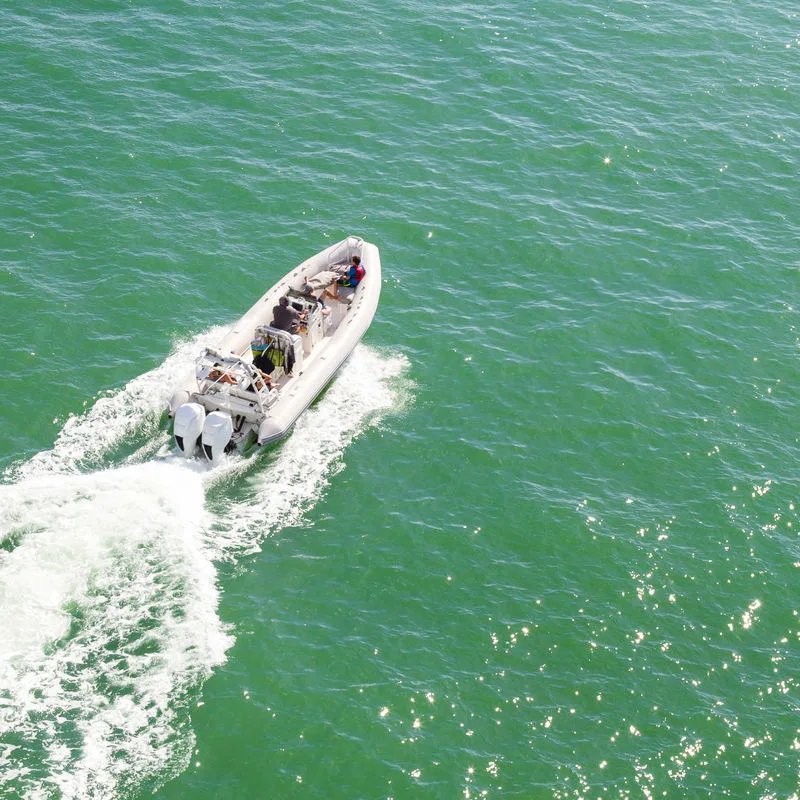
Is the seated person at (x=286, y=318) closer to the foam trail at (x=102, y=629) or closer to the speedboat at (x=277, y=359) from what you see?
A: the speedboat at (x=277, y=359)

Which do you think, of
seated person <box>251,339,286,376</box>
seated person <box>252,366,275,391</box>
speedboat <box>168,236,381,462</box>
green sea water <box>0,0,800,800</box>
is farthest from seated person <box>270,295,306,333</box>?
green sea water <box>0,0,800,800</box>

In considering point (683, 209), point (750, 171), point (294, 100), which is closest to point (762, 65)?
point (750, 171)

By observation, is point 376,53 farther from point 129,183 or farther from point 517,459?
point 517,459

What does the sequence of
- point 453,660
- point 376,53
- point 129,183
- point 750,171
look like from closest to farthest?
1. point 453,660
2. point 129,183
3. point 750,171
4. point 376,53

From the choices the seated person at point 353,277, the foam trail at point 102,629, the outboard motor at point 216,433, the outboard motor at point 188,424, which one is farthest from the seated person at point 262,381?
the seated person at point 353,277

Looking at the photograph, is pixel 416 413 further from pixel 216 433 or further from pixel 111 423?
pixel 111 423

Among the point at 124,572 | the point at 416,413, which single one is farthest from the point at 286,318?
the point at 124,572

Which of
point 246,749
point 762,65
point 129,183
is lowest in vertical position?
point 246,749
